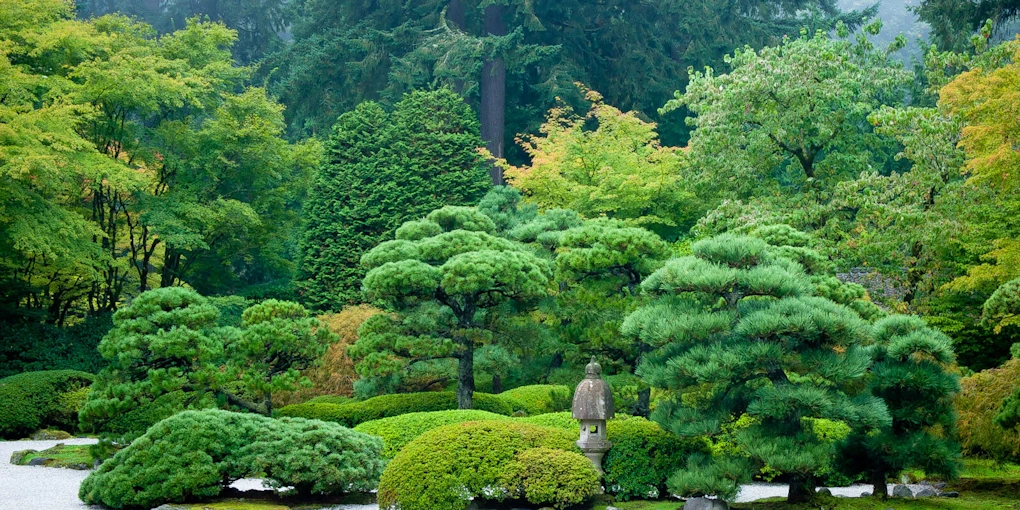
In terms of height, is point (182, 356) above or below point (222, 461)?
above

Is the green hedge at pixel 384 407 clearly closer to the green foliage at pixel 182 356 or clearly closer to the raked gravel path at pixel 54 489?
the green foliage at pixel 182 356

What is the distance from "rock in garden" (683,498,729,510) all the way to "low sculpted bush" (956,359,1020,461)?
2839mm

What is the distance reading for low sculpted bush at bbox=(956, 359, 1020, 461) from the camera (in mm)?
10945

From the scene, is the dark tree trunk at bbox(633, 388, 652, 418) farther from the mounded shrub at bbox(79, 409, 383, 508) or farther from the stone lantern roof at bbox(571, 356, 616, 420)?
the mounded shrub at bbox(79, 409, 383, 508)

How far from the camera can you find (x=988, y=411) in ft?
37.7

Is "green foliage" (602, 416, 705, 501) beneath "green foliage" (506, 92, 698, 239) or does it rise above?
beneath

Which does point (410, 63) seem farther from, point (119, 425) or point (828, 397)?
point (828, 397)

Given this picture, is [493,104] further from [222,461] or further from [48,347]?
[222,461]

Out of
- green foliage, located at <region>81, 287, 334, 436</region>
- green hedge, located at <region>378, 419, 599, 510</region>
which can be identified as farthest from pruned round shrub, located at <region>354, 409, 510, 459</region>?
green hedge, located at <region>378, 419, 599, 510</region>

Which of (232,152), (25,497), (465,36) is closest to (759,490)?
(25,497)

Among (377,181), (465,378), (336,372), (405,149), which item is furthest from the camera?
(405,149)

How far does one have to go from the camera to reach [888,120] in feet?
53.2

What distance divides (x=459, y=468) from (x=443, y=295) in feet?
16.8

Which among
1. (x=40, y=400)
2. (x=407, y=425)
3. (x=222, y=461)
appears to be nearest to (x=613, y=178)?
(x=407, y=425)
